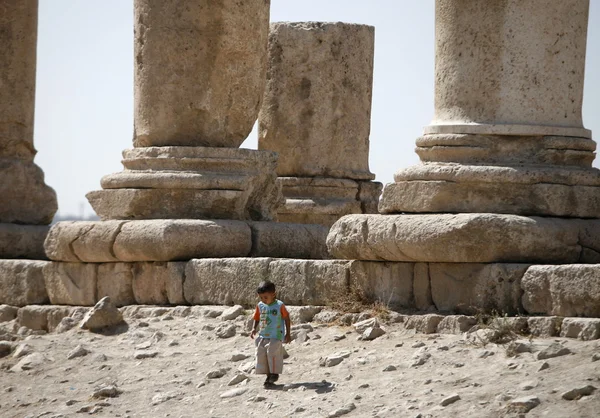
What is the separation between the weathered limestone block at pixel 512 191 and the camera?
9719mm

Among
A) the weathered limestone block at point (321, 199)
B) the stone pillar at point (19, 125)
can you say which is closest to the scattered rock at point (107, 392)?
the stone pillar at point (19, 125)

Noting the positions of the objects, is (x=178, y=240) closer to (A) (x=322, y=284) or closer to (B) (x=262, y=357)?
(A) (x=322, y=284)

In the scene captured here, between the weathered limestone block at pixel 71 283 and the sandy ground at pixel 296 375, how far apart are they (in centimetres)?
94

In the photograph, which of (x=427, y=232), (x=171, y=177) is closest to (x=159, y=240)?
(x=171, y=177)

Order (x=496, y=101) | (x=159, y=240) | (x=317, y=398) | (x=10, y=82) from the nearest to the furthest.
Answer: (x=317, y=398) < (x=496, y=101) < (x=159, y=240) < (x=10, y=82)

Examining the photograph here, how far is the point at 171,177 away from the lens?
1210cm

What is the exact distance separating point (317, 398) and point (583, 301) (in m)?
1.72

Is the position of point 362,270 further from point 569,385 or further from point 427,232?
point 569,385

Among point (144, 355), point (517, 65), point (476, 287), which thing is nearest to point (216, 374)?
point (144, 355)

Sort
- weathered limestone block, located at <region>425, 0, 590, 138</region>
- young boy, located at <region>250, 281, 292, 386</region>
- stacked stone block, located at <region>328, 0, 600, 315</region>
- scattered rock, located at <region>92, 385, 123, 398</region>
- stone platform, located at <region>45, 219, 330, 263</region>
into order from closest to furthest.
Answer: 1. young boy, located at <region>250, 281, 292, 386</region>
2. scattered rock, located at <region>92, 385, 123, 398</region>
3. stacked stone block, located at <region>328, 0, 600, 315</region>
4. weathered limestone block, located at <region>425, 0, 590, 138</region>
5. stone platform, located at <region>45, 219, 330, 263</region>

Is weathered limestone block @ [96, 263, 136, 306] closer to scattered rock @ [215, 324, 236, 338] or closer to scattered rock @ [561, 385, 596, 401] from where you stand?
scattered rock @ [215, 324, 236, 338]

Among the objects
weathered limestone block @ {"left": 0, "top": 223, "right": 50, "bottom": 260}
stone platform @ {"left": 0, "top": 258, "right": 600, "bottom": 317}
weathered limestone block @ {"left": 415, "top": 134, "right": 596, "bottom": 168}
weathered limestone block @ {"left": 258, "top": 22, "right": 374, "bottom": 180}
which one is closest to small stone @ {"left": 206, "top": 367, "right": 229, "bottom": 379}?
stone platform @ {"left": 0, "top": 258, "right": 600, "bottom": 317}

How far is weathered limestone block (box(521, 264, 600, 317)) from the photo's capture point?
8586mm

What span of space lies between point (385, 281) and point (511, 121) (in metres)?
1.43
